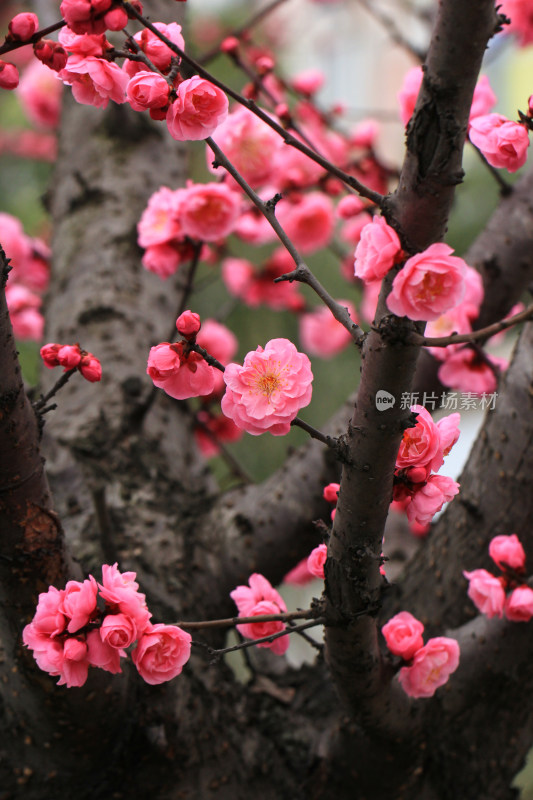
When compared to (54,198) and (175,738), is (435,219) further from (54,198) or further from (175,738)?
(54,198)

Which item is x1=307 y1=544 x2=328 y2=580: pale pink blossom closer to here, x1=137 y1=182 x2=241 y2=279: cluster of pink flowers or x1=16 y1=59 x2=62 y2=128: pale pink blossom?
x1=137 y1=182 x2=241 y2=279: cluster of pink flowers

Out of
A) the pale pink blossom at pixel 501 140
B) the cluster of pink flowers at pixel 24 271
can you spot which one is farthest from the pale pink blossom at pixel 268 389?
the cluster of pink flowers at pixel 24 271

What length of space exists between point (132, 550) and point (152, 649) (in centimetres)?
46

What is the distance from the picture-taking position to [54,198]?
1.90 metres

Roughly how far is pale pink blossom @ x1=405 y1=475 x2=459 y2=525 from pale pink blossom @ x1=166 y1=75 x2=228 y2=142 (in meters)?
0.39

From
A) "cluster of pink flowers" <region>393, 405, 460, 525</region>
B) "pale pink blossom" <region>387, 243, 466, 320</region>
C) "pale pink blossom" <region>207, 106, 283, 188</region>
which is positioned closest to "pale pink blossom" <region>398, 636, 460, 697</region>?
"cluster of pink flowers" <region>393, 405, 460, 525</region>

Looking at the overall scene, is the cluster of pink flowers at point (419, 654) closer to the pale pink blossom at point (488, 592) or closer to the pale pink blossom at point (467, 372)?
the pale pink blossom at point (488, 592)

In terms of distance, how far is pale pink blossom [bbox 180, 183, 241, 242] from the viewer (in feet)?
3.95

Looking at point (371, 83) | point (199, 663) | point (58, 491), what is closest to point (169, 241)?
point (58, 491)

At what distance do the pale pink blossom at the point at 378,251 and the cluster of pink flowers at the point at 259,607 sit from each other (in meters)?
0.40

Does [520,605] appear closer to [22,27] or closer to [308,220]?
[22,27]

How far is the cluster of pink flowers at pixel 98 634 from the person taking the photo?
73cm

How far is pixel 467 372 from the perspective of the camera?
47.9 inches

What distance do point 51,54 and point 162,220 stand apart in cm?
51
